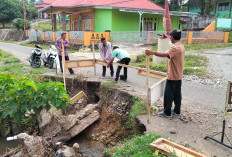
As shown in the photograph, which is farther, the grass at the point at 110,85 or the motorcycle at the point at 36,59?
the motorcycle at the point at 36,59

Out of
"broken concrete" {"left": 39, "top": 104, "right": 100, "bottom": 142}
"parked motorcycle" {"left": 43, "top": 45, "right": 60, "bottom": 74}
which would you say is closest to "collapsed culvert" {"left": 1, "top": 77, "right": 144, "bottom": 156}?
"broken concrete" {"left": 39, "top": 104, "right": 100, "bottom": 142}

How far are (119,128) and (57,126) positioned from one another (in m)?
1.55

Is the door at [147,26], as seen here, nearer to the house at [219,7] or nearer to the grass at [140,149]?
the house at [219,7]

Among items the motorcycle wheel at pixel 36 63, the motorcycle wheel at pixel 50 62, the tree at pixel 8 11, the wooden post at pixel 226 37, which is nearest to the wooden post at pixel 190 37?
the wooden post at pixel 226 37

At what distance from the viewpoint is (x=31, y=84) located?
3525 millimetres

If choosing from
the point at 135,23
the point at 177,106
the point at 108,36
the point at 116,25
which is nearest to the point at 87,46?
the point at 108,36

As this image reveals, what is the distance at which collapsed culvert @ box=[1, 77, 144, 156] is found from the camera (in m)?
5.13

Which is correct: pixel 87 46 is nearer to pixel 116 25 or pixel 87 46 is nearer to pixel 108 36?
pixel 108 36

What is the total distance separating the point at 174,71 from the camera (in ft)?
14.1

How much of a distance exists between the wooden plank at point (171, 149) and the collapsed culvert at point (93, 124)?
113 cm

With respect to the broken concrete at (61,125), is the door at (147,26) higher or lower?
higher

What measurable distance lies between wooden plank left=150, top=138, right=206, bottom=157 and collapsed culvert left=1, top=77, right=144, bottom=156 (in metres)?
1.13

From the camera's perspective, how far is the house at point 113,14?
1932 centimetres

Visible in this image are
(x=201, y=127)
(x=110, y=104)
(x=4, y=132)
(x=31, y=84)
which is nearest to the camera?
(x=31, y=84)
